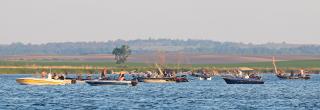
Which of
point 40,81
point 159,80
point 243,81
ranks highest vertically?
point 40,81

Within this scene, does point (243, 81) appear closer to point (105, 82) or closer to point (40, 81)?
point (105, 82)

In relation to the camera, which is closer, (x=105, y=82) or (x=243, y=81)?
(x=105, y=82)

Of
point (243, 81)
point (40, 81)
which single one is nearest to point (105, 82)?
point (40, 81)

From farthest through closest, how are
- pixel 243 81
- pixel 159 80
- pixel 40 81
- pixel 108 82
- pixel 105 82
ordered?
pixel 159 80 < pixel 243 81 < pixel 40 81 < pixel 105 82 < pixel 108 82

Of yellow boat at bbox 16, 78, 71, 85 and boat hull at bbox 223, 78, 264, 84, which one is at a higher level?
yellow boat at bbox 16, 78, 71, 85

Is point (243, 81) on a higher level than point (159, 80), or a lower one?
lower

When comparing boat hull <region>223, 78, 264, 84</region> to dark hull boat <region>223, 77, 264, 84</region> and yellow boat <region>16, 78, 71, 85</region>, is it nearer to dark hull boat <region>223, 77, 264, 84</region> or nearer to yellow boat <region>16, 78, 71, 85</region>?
dark hull boat <region>223, 77, 264, 84</region>

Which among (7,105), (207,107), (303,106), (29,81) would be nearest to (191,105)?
(207,107)

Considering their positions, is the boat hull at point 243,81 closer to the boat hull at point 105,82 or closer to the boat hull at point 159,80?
the boat hull at point 159,80

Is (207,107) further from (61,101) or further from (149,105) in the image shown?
(61,101)

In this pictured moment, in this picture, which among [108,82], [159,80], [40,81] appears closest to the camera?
[108,82]

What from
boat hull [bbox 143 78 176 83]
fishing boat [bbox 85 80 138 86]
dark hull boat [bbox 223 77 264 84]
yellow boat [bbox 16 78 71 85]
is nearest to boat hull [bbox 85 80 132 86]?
fishing boat [bbox 85 80 138 86]

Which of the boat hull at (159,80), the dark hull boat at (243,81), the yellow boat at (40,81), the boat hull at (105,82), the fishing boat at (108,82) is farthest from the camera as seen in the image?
the boat hull at (159,80)

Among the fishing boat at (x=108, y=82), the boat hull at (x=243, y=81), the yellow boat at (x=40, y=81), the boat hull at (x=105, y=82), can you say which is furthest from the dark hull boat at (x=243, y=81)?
the yellow boat at (x=40, y=81)
